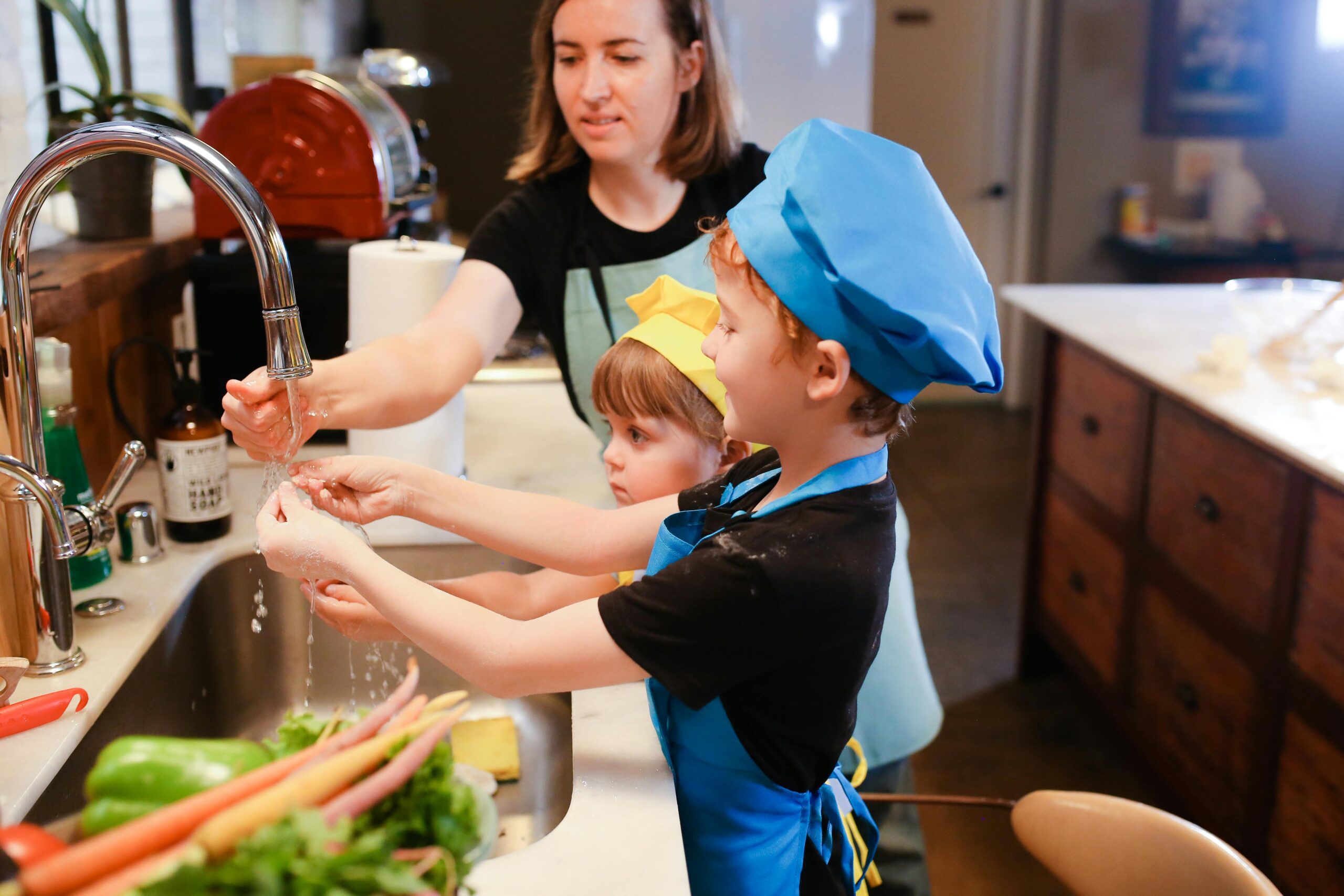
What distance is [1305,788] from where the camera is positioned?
1.77 m

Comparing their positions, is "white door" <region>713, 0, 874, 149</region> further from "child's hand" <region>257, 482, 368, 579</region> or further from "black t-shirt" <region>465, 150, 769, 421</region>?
"child's hand" <region>257, 482, 368, 579</region>

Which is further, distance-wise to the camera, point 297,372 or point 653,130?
point 653,130

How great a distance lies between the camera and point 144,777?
56 centimetres

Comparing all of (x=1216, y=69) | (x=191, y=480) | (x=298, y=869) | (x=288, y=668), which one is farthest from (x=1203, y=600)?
(x=1216, y=69)

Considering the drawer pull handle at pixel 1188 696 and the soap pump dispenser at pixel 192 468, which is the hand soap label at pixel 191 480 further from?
the drawer pull handle at pixel 1188 696

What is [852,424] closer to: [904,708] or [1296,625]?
[904,708]

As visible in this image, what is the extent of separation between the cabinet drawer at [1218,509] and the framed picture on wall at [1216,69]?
11.4ft

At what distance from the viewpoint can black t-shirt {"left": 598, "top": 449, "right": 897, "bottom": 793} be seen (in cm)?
83

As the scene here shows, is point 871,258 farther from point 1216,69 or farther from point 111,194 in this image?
point 1216,69

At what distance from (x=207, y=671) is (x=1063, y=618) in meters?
2.08

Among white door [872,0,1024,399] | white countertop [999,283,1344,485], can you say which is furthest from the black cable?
white door [872,0,1024,399]

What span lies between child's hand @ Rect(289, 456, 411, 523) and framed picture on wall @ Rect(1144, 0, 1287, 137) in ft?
16.3

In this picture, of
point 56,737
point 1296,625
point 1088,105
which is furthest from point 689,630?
point 1088,105

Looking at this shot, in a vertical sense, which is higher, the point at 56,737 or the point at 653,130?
the point at 653,130
